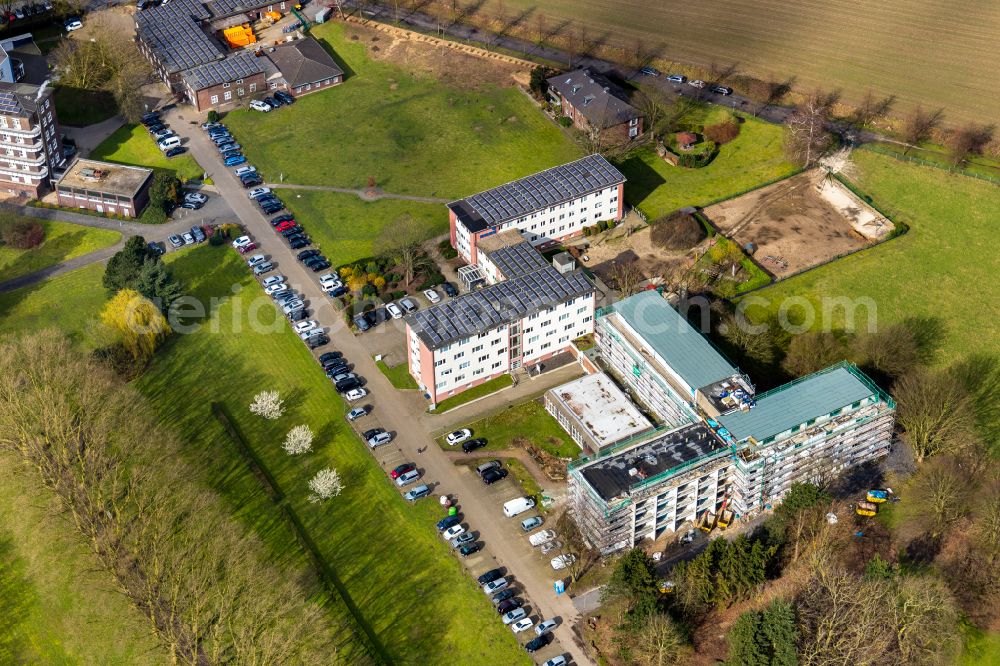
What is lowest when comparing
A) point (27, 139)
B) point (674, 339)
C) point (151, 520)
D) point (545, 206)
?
point (151, 520)

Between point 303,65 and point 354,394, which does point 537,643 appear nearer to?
point 354,394

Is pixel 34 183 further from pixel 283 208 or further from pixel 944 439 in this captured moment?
pixel 944 439

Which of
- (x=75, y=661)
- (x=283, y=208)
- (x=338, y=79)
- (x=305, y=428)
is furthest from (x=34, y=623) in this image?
(x=338, y=79)

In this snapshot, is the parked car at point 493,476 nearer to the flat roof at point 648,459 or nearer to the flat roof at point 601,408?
the flat roof at point 601,408

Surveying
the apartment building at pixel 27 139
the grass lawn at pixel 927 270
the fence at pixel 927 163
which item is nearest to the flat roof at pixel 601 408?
the grass lawn at pixel 927 270

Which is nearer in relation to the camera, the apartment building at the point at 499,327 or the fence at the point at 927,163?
the apartment building at the point at 499,327

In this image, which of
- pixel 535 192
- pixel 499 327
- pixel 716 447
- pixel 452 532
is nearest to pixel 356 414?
pixel 499 327

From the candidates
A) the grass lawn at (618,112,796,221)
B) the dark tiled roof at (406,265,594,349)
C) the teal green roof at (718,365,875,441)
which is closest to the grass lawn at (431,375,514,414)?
the dark tiled roof at (406,265,594,349)
